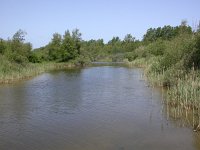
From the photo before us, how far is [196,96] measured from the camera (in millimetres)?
13734

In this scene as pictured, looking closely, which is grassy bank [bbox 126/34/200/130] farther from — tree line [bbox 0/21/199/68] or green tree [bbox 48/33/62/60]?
green tree [bbox 48/33/62/60]

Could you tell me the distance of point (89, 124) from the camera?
1363 cm

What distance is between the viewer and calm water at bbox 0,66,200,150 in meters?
10.9

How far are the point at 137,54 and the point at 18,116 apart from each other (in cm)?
5418

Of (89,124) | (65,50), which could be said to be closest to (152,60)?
(65,50)

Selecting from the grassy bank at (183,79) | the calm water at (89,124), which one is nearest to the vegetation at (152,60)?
the grassy bank at (183,79)

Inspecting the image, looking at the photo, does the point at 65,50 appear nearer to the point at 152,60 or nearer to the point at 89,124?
the point at 152,60

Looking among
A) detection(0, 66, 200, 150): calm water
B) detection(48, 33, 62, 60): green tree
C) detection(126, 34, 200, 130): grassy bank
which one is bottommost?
detection(0, 66, 200, 150): calm water

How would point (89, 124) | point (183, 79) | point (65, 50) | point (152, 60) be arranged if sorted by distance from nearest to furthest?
1. point (89, 124)
2. point (183, 79)
3. point (152, 60)
4. point (65, 50)

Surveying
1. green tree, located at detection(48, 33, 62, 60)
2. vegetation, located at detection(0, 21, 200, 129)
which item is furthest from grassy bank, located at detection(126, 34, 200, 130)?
green tree, located at detection(48, 33, 62, 60)

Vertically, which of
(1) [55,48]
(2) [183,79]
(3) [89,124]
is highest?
(1) [55,48]

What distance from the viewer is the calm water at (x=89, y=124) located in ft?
35.6

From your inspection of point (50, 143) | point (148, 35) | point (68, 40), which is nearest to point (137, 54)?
point (68, 40)

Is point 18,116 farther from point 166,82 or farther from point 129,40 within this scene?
point 129,40
